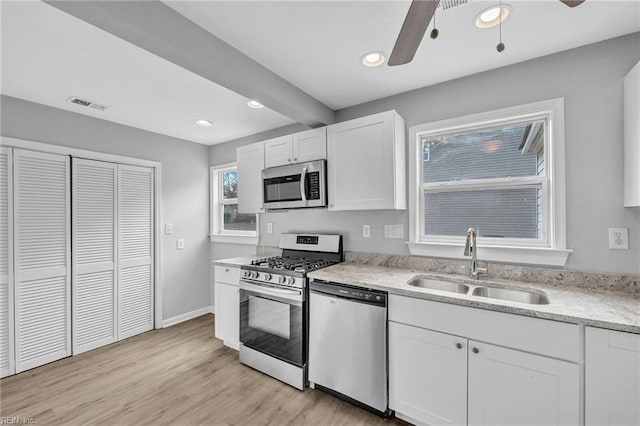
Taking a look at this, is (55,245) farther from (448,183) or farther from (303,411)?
(448,183)

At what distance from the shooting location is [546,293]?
1.73 m

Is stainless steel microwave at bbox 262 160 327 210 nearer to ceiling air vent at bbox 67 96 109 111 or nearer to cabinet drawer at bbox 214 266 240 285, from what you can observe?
cabinet drawer at bbox 214 266 240 285

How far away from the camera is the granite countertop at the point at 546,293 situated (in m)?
1.33

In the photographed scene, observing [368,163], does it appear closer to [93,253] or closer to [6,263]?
[93,253]

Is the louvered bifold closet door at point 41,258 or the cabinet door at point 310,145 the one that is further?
the cabinet door at point 310,145

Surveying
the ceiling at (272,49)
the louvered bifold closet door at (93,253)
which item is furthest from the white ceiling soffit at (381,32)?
the louvered bifold closet door at (93,253)

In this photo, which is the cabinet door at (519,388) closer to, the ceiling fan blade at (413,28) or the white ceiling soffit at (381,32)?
the ceiling fan blade at (413,28)

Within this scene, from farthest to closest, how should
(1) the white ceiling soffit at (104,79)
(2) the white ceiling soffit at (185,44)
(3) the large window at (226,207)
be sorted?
(3) the large window at (226,207) → (1) the white ceiling soffit at (104,79) → (2) the white ceiling soffit at (185,44)

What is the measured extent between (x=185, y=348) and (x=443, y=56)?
3485 millimetres

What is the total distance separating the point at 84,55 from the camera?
188 cm

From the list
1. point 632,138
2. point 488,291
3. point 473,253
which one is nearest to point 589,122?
point 632,138

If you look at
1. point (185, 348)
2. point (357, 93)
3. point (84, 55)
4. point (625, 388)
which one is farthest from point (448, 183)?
point (185, 348)

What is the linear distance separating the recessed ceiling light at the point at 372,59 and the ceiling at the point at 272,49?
0.21ft

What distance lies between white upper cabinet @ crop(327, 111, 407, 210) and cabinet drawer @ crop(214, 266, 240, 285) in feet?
3.74
